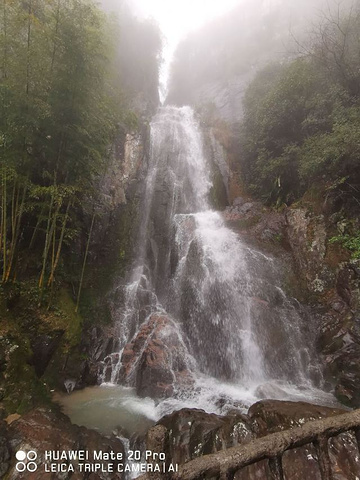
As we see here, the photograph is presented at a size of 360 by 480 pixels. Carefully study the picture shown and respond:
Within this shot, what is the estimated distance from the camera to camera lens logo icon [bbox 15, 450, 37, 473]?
14.0ft

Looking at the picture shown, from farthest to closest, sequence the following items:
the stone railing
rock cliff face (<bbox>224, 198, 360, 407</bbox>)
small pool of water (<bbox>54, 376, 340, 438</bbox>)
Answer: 1. rock cliff face (<bbox>224, 198, 360, 407</bbox>)
2. small pool of water (<bbox>54, 376, 340, 438</bbox>)
3. the stone railing

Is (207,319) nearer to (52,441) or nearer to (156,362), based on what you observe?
(156,362)

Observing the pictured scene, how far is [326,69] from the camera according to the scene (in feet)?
41.7

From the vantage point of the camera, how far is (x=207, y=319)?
9.45 metres

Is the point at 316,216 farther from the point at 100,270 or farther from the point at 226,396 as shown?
the point at 100,270

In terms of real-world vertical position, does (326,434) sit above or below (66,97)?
below

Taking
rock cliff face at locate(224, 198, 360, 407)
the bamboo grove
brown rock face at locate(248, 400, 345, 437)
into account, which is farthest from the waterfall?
the bamboo grove

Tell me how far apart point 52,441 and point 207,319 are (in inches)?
226

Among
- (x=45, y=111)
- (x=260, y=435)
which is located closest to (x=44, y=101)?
(x=45, y=111)

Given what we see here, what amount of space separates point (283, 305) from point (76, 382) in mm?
7093

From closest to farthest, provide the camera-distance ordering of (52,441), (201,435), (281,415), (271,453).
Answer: (271,453) < (52,441) < (201,435) < (281,415)

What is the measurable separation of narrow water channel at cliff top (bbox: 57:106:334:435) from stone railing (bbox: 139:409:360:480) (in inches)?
195

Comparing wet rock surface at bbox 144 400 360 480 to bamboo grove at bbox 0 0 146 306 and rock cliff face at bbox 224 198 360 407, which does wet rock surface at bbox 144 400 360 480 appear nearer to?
rock cliff face at bbox 224 198 360 407

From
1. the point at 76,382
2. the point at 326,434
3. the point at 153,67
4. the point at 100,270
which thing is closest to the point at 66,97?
the point at 100,270
